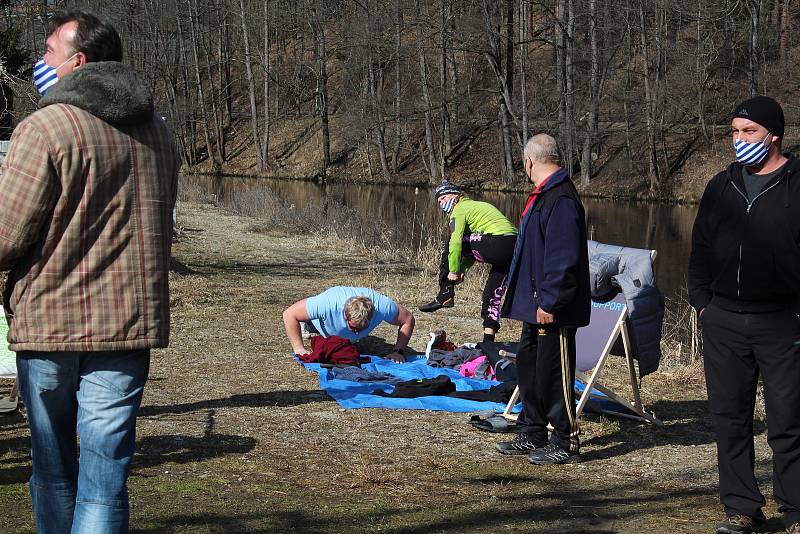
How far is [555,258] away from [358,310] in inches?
126

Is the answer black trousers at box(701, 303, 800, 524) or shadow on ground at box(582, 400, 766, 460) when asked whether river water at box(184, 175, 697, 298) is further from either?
black trousers at box(701, 303, 800, 524)

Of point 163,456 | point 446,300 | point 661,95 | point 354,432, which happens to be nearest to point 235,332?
point 446,300

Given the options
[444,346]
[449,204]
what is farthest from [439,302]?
[444,346]

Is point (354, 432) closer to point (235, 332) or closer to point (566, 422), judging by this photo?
point (566, 422)

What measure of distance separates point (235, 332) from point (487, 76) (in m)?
44.2

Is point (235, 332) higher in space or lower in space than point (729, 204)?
lower

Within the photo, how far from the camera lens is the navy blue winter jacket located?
6.05 m

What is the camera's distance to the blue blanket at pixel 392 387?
7.58 meters

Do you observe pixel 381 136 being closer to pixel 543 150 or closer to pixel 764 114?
pixel 543 150

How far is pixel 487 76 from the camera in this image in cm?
5300

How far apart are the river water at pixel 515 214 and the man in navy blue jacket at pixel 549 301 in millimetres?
8711

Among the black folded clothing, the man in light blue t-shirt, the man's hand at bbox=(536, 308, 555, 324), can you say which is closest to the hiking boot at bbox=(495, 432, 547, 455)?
the man's hand at bbox=(536, 308, 555, 324)

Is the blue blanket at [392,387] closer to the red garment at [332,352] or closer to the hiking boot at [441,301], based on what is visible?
the red garment at [332,352]

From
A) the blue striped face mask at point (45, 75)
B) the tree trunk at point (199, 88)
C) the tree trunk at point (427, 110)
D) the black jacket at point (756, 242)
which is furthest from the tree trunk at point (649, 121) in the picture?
the blue striped face mask at point (45, 75)
